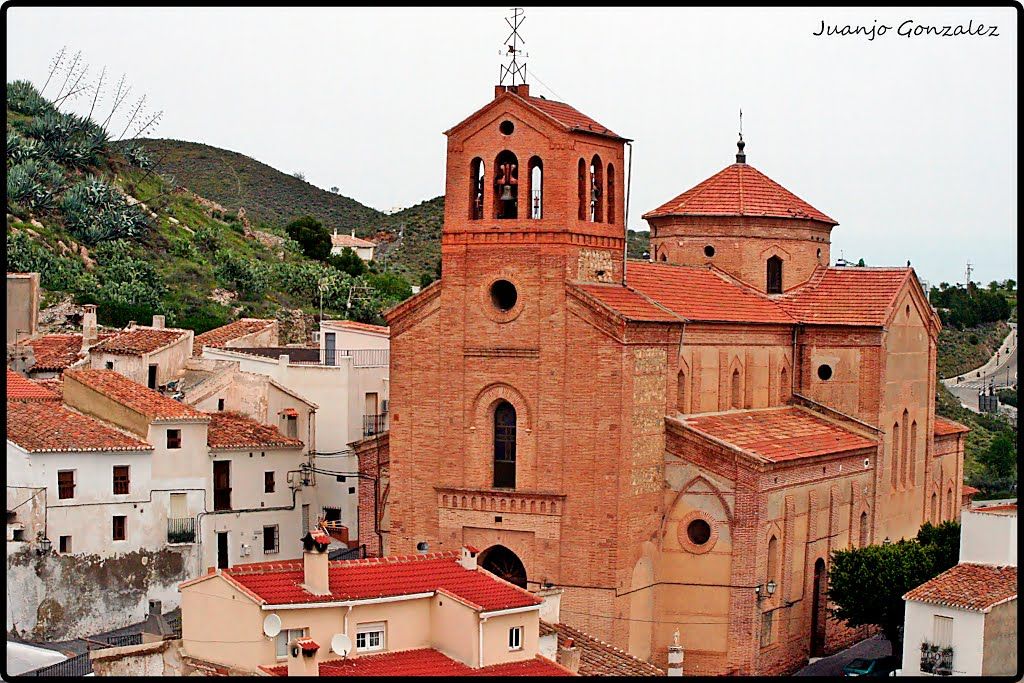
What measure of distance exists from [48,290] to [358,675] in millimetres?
41743

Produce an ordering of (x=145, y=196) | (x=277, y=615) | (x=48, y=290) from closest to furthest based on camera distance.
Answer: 1. (x=277, y=615)
2. (x=48, y=290)
3. (x=145, y=196)

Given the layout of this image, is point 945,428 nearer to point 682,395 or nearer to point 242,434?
point 682,395

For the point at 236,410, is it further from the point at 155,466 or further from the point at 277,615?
the point at 277,615

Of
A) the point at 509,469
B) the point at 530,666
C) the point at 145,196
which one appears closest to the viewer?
the point at 530,666

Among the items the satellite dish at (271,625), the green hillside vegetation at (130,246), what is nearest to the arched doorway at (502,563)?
the satellite dish at (271,625)

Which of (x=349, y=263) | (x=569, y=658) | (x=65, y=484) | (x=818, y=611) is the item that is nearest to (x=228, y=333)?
(x=65, y=484)

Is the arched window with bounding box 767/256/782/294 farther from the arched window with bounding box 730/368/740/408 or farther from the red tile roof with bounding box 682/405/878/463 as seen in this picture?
the arched window with bounding box 730/368/740/408

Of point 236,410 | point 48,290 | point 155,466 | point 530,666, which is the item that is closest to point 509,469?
point 530,666

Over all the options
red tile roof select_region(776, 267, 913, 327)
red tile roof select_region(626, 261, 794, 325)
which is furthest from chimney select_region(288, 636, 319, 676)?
red tile roof select_region(776, 267, 913, 327)

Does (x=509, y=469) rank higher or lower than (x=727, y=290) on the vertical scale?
lower

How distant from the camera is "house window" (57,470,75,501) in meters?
37.0

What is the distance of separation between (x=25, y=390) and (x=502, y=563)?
50.0ft

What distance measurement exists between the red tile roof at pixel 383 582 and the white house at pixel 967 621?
7.82 m

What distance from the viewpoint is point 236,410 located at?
44.0 m
